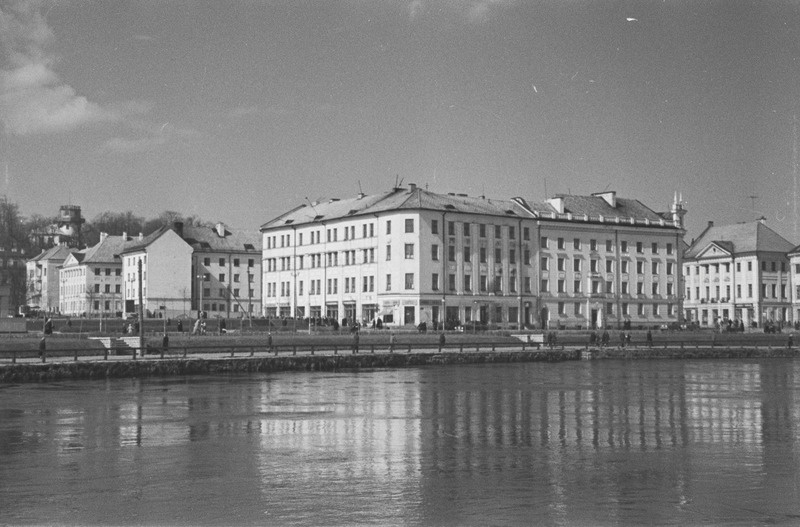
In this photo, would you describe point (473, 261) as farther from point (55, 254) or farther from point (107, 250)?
point (55, 254)

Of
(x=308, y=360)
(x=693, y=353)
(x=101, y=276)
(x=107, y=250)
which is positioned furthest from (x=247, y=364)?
(x=107, y=250)

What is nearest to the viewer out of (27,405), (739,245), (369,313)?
(27,405)

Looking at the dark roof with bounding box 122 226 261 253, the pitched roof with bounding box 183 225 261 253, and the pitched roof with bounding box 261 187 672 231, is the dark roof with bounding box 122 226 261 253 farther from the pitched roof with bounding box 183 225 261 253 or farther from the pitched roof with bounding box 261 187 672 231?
the pitched roof with bounding box 261 187 672 231

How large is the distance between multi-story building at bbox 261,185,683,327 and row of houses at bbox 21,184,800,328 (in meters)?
0.17

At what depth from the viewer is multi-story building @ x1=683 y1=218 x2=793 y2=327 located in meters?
140

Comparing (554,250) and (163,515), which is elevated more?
(554,250)

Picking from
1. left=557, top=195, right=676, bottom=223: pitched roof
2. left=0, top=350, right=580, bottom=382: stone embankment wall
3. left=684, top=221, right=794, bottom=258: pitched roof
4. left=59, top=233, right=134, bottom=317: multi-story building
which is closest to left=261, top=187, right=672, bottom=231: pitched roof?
left=557, top=195, right=676, bottom=223: pitched roof

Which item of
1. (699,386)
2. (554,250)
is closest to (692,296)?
(554,250)

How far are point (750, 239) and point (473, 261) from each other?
52289mm

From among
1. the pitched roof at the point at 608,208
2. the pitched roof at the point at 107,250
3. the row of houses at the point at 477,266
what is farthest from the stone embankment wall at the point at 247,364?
the pitched roof at the point at 107,250

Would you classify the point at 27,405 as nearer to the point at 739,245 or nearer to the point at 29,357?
the point at 29,357

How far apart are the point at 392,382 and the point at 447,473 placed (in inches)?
1151

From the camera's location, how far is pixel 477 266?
110438 mm

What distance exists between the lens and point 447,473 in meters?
20.9
